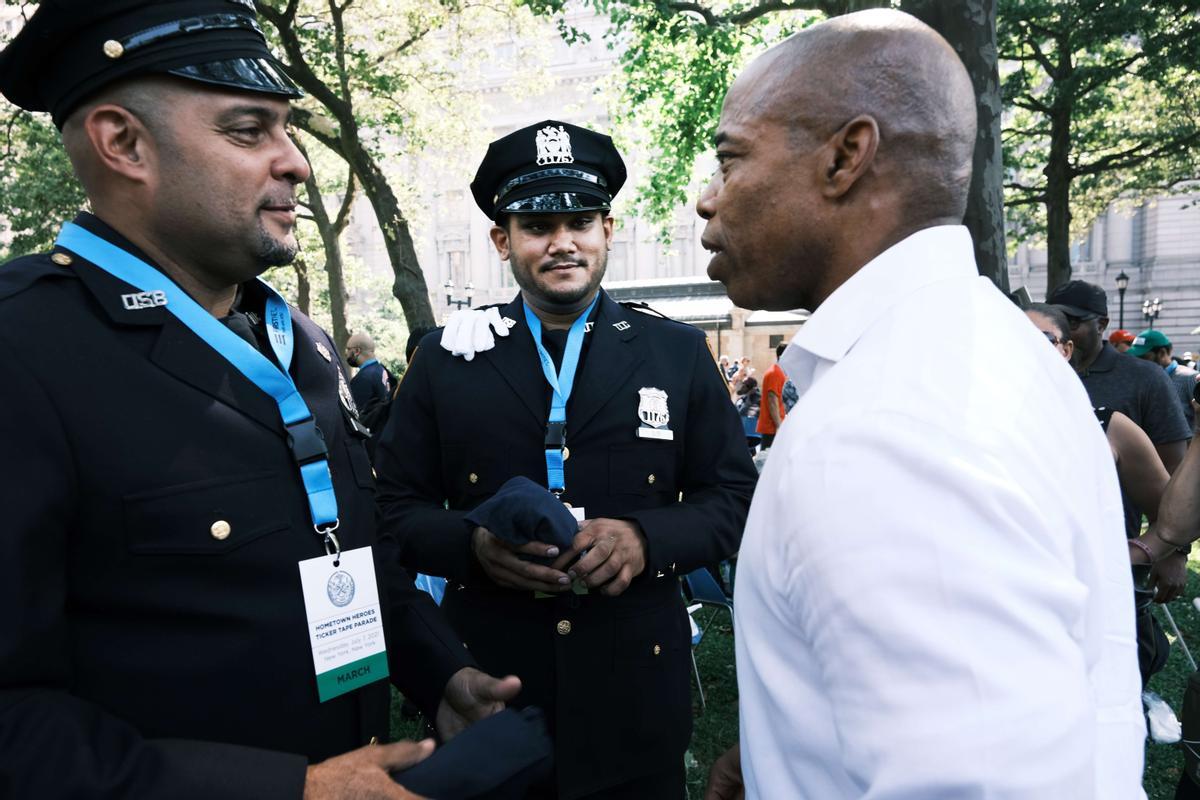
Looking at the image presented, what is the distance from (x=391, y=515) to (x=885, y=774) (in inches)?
81.6

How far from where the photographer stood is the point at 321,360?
2068 mm

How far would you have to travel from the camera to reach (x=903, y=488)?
98 cm

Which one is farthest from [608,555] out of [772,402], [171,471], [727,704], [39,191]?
[39,191]

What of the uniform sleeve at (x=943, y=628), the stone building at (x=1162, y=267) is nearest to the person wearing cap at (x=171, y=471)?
the uniform sleeve at (x=943, y=628)

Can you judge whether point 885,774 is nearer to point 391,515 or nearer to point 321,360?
point 321,360

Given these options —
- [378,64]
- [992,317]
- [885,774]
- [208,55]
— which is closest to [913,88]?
[992,317]

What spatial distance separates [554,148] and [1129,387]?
149 inches

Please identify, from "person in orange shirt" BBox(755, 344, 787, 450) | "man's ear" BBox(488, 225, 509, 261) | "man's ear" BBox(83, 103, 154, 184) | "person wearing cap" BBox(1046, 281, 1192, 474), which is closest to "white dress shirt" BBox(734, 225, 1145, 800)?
"man's ear" BBox(83, 103, 154, 184)

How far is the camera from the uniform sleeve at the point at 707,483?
255 cm

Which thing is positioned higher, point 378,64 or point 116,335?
point 378,64

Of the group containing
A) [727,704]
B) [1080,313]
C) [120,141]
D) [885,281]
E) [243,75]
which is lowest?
[727,704]

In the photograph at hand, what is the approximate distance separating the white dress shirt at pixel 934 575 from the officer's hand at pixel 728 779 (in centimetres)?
55

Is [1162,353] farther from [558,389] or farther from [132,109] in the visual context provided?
[132,109]

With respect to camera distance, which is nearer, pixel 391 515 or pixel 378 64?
pixel 391 515
